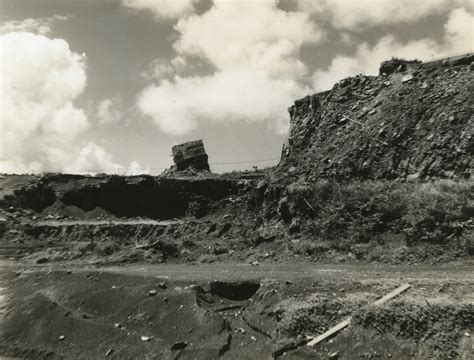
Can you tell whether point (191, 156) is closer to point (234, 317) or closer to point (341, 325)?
point (234, 317)

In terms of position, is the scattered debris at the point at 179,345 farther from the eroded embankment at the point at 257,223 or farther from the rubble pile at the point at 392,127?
the rubble pile at the point at 392,127

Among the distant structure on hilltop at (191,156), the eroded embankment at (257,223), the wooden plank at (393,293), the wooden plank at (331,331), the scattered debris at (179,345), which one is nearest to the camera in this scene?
the wooden plank at (331,331)

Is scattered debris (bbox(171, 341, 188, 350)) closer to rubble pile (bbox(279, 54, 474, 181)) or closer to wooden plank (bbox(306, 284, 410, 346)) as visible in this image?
wooden plank (bbox(306, 284, 410, 346))

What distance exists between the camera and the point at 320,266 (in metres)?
12.5

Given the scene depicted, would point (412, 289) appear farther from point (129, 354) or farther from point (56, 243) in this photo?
point (56, 243)

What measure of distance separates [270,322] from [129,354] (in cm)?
342

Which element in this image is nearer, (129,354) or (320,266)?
(129,354)

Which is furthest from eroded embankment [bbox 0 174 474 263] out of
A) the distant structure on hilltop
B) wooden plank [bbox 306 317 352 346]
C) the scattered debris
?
the scattered debris

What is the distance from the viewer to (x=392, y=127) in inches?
684

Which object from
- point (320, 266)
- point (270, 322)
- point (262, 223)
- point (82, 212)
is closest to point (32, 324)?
point (270, 322)

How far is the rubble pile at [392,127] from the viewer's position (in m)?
15.3

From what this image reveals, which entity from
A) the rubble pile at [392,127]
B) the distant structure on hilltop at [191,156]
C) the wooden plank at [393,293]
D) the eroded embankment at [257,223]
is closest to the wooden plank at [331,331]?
the wooden plank at [393,293]

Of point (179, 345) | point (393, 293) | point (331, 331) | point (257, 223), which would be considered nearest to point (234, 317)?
point (179, 345)

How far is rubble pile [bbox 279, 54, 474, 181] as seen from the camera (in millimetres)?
15344
